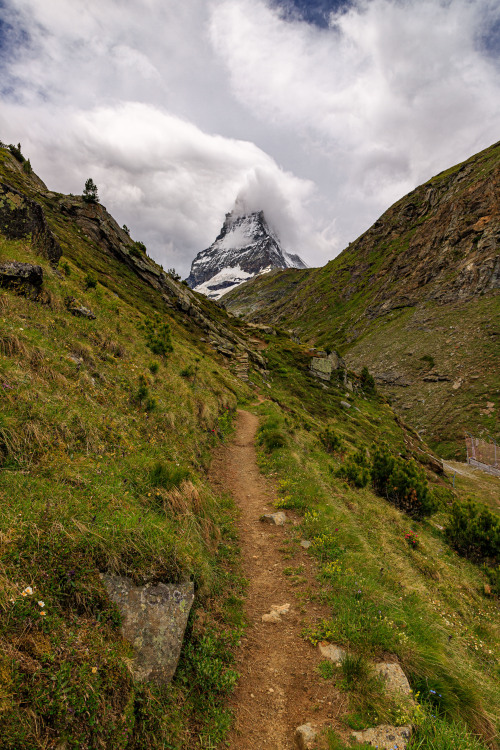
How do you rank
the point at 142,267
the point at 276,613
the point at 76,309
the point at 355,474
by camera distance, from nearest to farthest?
the point at 276,613 < the point at 76,309 < the point at 355,474 < the point at 142,267

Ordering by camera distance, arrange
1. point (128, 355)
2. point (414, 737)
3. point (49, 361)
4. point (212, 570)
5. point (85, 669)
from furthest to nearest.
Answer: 1. point (128, 355)
2. point (49, 361)
3. point (212, 570)
4. point (414, 737)
5. point (85, 669)

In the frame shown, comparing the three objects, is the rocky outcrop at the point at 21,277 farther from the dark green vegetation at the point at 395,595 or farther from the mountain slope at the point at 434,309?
the mountain slope at the point at 434,309

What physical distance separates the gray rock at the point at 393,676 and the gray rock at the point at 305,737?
1.19 m

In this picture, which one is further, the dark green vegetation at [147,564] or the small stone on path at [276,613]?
the small stone on path at [276,613]

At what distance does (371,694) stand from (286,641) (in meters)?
1.57

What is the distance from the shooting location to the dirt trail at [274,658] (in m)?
4.00

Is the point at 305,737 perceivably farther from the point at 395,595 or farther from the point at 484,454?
the point at 484,454

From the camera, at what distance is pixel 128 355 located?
12570mm

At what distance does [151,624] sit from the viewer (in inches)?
156

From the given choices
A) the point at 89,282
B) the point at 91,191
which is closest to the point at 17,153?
the point at 91,191

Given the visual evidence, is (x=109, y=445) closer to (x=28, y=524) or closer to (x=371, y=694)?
(x=28, y=524)

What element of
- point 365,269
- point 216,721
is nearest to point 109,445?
point 216,721

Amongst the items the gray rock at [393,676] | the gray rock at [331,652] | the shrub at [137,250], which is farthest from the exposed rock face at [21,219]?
the shrub at [137,250]

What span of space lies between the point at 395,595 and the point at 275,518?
350cm
